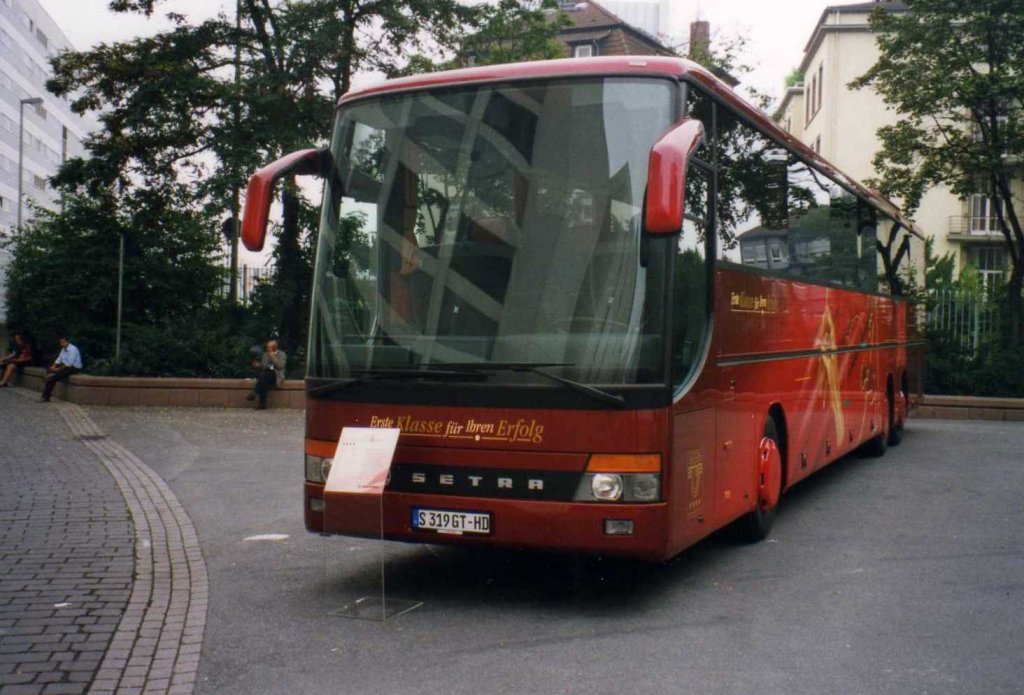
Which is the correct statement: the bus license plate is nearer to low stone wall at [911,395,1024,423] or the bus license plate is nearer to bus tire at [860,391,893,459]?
bus tire at [860,391,893,459]

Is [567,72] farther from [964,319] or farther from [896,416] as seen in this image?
[964,319]

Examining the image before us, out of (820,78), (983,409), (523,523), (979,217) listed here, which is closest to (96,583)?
(523,523)

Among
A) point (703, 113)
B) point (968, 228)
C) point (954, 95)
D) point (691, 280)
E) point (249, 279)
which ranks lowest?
point (691, 280)

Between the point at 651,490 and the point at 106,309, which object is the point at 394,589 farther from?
the point at 106,309

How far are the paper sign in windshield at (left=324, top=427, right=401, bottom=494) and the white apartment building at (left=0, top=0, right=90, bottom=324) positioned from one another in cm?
7358

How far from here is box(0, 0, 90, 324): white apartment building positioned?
7975 cm

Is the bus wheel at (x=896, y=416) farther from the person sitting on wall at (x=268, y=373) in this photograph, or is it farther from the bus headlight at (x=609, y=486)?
the person sitting on wall at (x=268, y=373)

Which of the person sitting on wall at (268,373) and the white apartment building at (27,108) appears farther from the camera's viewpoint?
the white apartment building at (27,108)

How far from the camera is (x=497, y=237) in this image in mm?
7070

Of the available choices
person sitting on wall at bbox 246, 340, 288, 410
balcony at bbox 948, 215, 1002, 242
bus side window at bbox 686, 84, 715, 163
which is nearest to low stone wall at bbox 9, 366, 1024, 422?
person sitting on wall at bbox 246, 340, 288, 410

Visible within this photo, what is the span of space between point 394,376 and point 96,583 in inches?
94.6

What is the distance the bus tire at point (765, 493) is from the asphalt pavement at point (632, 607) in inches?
8.2

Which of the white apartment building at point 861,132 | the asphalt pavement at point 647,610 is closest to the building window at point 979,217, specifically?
the white apartment building at point 861,132

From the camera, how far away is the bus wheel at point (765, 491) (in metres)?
9.13
